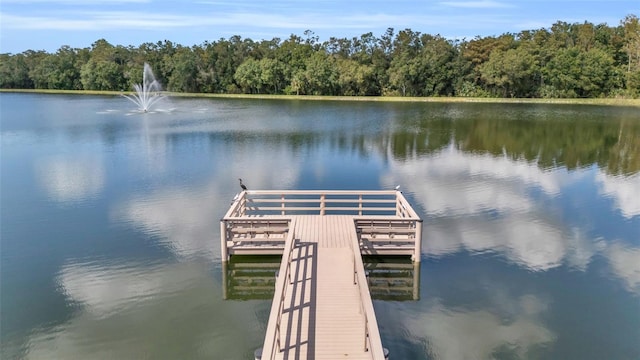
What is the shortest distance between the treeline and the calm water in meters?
40.5

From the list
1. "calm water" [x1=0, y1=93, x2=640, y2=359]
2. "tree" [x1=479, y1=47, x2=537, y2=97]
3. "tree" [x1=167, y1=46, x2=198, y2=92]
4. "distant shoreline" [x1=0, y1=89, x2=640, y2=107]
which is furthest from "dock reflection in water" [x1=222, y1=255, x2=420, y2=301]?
"tree" [x1=167, y1=46, x2=198, y2=92]

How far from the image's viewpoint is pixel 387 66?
72.9 meters

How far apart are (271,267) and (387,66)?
2577 inches

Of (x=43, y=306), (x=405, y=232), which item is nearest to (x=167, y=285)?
(x=43, y=306)

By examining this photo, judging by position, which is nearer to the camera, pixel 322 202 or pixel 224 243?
pixel 224 243

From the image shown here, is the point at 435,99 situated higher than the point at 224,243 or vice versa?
the point at 435,99

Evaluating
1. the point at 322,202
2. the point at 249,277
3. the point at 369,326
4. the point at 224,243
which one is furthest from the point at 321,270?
the point at 322,202

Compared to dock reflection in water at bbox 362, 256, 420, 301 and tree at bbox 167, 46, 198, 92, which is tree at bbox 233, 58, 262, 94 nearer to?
tree at bbox 167, 46, 198, 92

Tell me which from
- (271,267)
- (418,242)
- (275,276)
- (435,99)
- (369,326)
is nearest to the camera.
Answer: (369,326)

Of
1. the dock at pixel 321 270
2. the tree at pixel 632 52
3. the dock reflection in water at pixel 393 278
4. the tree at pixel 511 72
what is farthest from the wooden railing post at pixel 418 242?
the tree at pixel 632 52

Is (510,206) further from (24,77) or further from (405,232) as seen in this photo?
(24,77)

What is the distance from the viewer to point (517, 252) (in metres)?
12.2

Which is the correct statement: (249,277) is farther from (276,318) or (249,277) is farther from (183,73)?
(183,73)

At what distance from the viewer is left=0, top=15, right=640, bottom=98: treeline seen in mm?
64688
